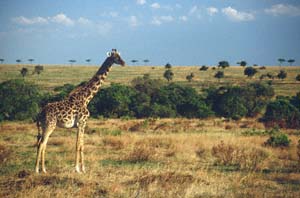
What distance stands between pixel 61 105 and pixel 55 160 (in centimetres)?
289

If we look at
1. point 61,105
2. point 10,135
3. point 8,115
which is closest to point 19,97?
point 8,115

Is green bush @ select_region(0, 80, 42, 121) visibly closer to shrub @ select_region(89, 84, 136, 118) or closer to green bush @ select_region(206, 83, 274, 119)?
shrub @ select_region(89, 84, 136, 118)

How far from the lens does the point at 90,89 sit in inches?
493

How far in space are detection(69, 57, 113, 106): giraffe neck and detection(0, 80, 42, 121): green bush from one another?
19991 millimetres

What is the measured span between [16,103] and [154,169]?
75.2 ft

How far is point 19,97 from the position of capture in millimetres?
33219

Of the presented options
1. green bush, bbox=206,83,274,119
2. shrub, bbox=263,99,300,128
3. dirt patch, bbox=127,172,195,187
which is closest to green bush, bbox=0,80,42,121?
green bush, bbox=206,83,274,119

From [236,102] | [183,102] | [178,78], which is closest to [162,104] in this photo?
[183,102]

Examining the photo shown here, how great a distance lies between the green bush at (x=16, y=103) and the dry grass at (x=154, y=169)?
427 inches

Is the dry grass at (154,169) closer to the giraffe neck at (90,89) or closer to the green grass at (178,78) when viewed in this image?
the giraffe neck at (90,89)

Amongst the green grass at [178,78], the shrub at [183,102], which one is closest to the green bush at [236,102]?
the shrub at [183,102]

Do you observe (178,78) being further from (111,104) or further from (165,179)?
(165,179)

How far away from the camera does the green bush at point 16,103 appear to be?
105ft

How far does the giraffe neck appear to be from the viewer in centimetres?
1227
